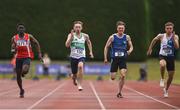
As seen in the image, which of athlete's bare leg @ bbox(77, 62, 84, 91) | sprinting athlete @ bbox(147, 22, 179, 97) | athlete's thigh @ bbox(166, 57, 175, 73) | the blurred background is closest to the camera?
sprinting athlete @ bbox(147, 22, 179, 97)

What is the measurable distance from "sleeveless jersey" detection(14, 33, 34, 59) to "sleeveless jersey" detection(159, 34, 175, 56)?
392 centimetres

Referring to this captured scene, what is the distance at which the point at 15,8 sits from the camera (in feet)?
154

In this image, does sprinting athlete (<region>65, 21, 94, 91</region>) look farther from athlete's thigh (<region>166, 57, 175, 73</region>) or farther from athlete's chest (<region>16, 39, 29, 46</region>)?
athlete's thigh (<region>166, 57, 175, 73</region>)

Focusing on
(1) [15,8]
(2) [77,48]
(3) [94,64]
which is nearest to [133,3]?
(3) [94,64]

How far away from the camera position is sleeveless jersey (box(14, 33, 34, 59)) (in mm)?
17391

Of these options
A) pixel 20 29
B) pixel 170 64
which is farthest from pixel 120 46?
pixel 20 29

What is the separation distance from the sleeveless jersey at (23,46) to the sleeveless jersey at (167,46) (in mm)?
3919

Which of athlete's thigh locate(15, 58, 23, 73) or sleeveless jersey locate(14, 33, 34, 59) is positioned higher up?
sleeveless jersey locate(14, 33, 34, 59)

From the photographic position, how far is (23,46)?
17391 millimetres

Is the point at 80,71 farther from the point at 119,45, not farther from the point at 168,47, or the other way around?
the point at 168,47

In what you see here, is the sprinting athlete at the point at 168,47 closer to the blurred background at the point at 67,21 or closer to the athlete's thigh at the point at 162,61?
the athlete's thigh at the point at 162,61

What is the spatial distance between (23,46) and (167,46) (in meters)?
4.19

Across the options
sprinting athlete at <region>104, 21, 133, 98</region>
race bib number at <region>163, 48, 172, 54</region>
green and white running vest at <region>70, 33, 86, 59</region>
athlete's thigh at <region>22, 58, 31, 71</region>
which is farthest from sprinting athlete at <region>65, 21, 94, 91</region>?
race bib number at <region>163, 48, 172, 54</region>

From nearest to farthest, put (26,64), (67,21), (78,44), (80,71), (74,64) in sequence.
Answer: (26,64) < (78,44) < (80,71) < (74,64) < (67,21)
